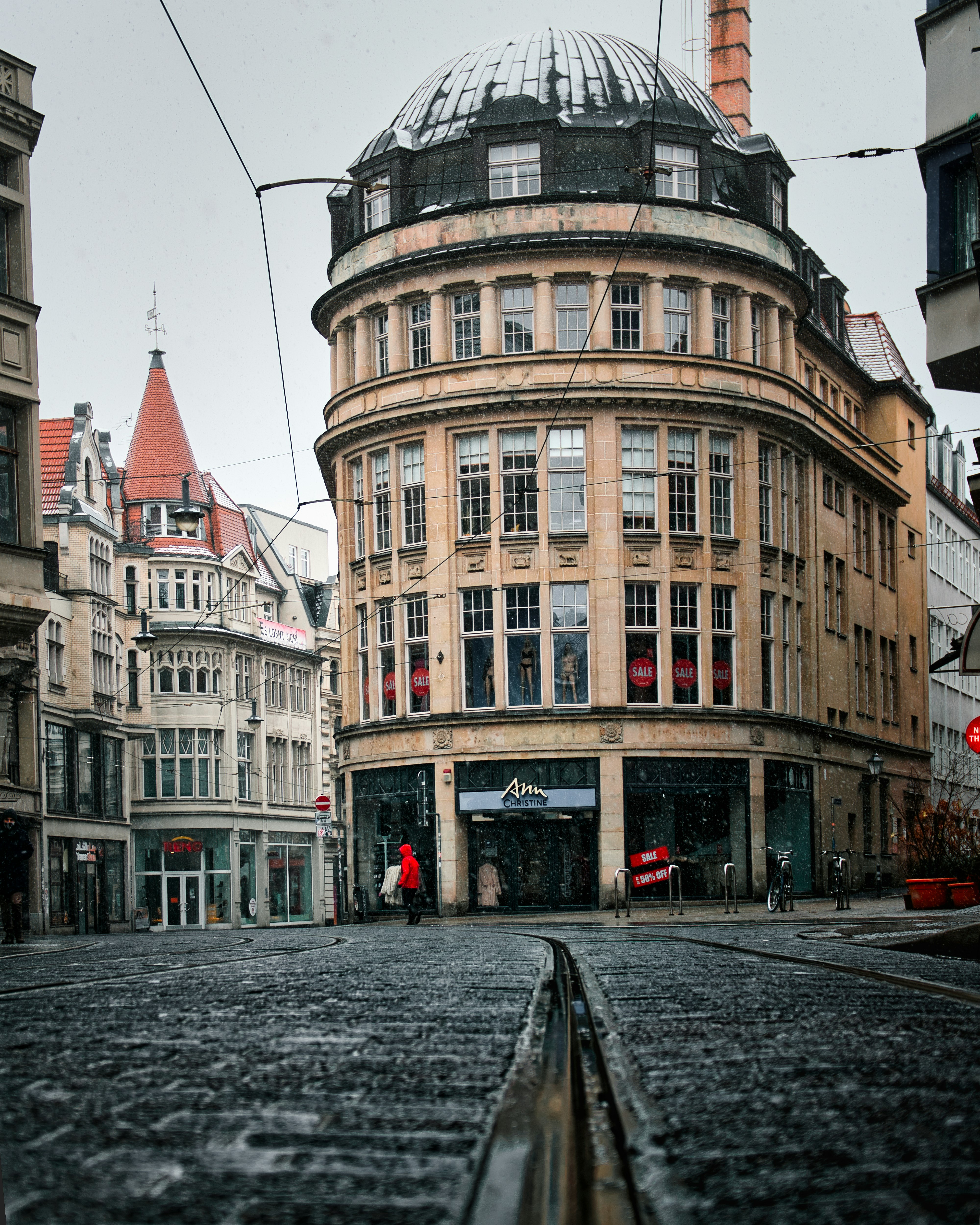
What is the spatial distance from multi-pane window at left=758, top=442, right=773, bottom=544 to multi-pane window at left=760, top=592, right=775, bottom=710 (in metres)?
1.54

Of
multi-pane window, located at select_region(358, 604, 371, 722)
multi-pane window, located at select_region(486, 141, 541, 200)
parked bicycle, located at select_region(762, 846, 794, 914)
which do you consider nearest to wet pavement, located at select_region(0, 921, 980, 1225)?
parked bicycle, located at select_region(762, 846, 794, 914)

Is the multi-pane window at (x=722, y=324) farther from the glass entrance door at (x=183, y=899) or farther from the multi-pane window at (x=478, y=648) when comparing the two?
the glass entrance door at (x=183, y=899)

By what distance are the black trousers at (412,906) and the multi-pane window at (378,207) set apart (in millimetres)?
17950

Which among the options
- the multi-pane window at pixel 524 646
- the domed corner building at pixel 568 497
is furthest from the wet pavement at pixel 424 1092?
the multi-pane window at pixel 524 646

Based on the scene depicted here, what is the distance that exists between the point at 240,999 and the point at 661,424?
32845mm

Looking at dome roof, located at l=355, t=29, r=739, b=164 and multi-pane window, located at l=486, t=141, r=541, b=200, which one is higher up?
dome roof, located at l=355, t=29, r=739, b=164

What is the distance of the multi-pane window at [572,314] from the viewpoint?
40188 mm

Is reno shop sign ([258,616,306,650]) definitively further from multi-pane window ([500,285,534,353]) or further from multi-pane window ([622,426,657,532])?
multi-pane window ([622,426,657,532])

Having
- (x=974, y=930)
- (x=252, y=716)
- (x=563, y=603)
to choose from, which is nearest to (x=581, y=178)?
(x=563, y=603)

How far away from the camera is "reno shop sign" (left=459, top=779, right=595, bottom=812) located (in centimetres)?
3831

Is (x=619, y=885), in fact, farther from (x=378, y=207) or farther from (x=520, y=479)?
(x=378, y=207)

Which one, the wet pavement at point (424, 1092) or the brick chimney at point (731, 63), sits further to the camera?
the brick chimney at point (731, 63)

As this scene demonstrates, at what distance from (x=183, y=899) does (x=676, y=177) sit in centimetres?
3590

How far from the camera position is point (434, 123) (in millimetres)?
43406
